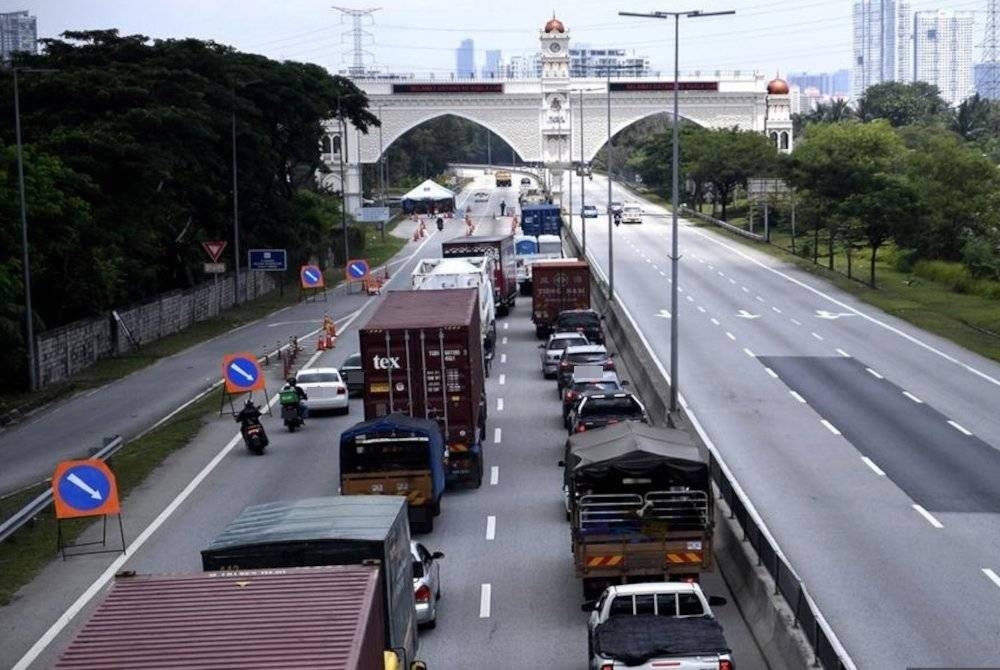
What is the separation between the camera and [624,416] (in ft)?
106

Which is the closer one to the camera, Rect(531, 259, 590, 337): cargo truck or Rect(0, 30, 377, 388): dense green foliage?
Rect(0, 30, 377, 388): dense green foliage

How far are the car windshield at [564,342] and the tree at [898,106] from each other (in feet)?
417

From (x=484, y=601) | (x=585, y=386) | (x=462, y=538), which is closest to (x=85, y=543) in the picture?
(x=462, y=538)

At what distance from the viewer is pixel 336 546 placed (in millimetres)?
16297

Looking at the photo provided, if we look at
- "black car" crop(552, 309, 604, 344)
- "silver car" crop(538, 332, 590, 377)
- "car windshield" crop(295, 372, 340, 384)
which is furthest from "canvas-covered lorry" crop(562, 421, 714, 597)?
"black car" crop(552, 309, 604, 344)

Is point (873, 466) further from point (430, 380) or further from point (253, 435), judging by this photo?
point (253, 435)

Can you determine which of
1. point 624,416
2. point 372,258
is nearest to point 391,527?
point 624,416

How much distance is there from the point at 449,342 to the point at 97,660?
18.6m

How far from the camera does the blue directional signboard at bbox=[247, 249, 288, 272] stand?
65125 millimetres

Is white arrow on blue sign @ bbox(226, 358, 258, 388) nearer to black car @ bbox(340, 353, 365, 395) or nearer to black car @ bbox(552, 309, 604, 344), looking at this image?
black car @ bbox(340, 353, 365, 395)

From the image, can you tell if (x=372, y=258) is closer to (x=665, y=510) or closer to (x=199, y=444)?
(x=199, y=444)

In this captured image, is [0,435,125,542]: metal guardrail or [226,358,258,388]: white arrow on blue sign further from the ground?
[226,358,258,388]: white arrow on blue sign

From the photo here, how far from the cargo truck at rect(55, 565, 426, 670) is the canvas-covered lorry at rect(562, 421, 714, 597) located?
786 cm

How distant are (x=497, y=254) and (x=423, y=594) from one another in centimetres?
4121
